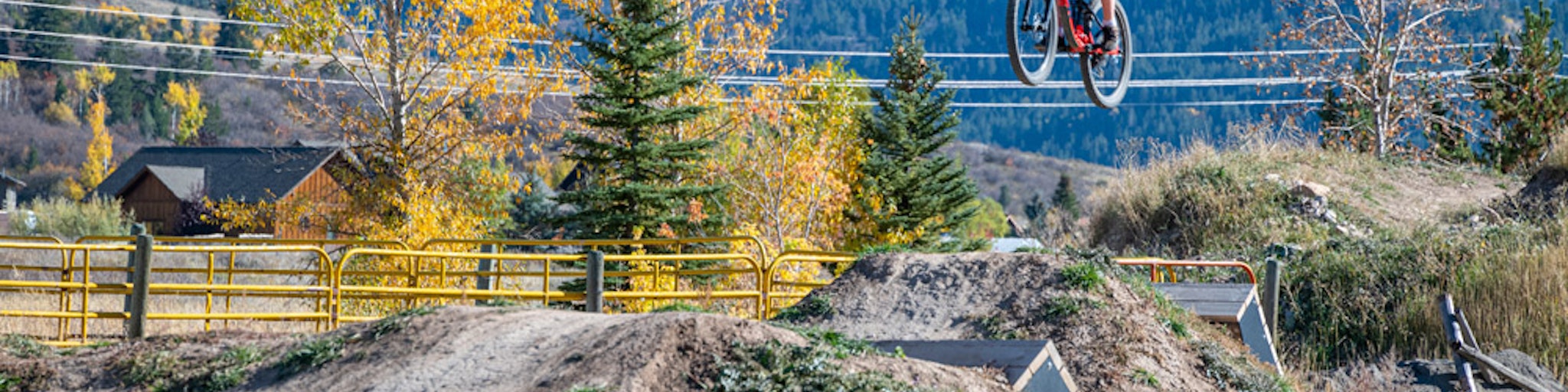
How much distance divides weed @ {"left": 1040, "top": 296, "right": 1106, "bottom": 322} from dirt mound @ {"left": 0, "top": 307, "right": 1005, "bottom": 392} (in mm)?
3051

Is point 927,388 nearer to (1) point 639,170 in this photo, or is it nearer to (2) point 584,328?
(2) point 584,328

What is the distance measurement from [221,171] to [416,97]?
55278 mm

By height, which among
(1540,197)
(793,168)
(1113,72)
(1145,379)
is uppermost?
(1113,72)

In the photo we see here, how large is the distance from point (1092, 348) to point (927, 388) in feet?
11.2

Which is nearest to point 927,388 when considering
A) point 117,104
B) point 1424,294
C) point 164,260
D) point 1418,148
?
point 1424,294

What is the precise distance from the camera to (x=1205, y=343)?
1338cm

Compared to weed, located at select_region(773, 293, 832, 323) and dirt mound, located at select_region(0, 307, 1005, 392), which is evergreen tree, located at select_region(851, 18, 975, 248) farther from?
dirt mound, located at select_region(0, 307, 1005, 392)

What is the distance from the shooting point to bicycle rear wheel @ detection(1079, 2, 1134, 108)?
15.1 meters

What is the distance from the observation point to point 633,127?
32.4 meters

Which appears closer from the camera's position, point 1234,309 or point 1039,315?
point 1039,315

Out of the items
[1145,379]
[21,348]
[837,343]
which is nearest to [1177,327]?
[1145,379]

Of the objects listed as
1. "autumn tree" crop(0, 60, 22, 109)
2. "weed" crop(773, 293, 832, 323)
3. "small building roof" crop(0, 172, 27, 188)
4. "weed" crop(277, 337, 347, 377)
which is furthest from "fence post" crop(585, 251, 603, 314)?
"autumn tree" crop(0, 60, 22, 109)

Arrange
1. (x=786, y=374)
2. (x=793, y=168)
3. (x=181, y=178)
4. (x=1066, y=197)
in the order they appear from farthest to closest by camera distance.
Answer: (x=1066, y=197) < (x=181, y=178) < (x=793, y=168) < (x=786, y=374)

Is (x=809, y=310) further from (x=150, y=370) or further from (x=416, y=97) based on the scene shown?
(x=416, y=97)
